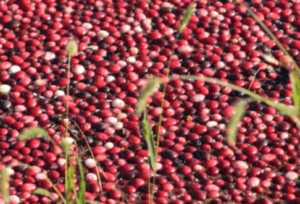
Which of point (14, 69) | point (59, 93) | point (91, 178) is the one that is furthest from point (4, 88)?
point (91, 178)

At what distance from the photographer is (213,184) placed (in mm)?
1198

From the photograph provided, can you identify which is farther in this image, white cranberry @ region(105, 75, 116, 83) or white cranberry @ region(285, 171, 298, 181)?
white cranberry @ region(105, 75, 116, 83)

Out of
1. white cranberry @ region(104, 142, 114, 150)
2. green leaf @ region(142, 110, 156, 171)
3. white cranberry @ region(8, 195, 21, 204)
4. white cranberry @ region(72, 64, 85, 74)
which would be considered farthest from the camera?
white cranberry @ region(72, 64, 85, 74)

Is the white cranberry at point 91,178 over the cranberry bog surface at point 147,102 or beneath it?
beneath

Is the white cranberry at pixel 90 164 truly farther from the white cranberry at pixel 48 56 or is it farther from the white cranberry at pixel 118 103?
the white cranberry at pixel 48 56

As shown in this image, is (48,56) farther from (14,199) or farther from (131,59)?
(14,199)

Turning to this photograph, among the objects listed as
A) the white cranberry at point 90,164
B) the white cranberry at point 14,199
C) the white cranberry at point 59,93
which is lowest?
the white cranberry at point 14,199

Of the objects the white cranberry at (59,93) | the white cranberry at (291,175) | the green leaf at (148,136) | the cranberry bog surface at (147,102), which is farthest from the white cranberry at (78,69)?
the white cranberry at (291,175)

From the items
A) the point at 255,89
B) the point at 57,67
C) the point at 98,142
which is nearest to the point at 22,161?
the point at 98,142

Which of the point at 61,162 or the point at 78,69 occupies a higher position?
the point at 78,69

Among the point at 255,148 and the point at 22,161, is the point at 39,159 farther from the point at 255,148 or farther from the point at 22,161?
the point at 255,148

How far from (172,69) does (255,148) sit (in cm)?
45

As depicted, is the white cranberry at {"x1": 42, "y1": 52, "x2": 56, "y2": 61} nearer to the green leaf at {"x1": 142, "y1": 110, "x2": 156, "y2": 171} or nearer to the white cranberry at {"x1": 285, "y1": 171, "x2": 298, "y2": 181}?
the green leaf at {"x1": 142, "y1": 110, "x2": 156, "y2": 171}

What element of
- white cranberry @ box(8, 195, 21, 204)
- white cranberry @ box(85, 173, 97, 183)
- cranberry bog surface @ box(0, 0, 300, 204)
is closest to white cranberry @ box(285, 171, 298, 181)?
cranberry bog surface @ box(0, 0, 300, 204)
